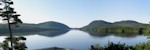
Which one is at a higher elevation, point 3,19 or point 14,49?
point 3,19

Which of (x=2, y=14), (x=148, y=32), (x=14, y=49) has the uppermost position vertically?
(x=2, y=14)

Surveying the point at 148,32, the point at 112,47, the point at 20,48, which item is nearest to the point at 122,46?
the point at 112,47

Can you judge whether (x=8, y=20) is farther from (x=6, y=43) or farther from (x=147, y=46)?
(x=147, y=46)

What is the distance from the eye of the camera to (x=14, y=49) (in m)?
36.0

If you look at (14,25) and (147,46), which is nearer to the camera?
(147,46)

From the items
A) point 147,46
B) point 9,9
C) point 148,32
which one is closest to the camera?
point 147,46

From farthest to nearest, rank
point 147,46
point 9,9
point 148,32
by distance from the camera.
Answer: point 9,9 < point 148,32 < point 147,46

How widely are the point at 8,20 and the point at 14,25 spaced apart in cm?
109

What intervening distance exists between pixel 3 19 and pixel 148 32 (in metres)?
18.9

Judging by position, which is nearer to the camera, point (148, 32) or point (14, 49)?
point (148, 32)

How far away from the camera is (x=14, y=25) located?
35.8 meters

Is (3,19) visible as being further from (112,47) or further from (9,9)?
(112,47)

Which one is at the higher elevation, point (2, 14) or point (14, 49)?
point (2, 14)

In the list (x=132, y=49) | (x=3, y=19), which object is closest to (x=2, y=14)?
(x=3, y=19)
